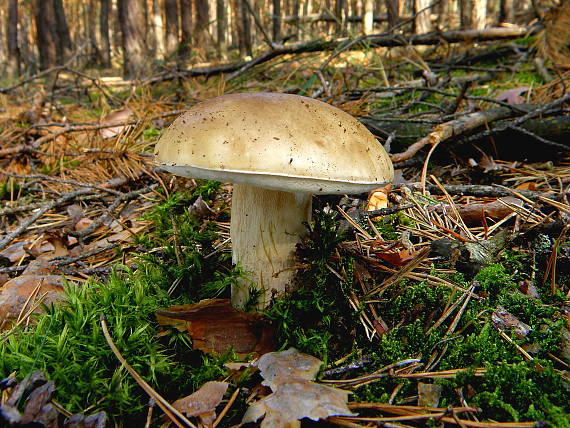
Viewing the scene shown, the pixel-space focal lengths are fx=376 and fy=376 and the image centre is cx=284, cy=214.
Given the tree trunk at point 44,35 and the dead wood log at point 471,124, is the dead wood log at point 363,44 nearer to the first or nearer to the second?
the dead wood log at point 471,124

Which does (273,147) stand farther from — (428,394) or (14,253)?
(14,253)

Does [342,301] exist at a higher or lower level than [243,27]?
lower

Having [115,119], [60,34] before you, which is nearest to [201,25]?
[115,119]

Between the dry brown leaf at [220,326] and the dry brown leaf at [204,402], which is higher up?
the dry brown leaf at [220,326]

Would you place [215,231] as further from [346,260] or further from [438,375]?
[438,375]

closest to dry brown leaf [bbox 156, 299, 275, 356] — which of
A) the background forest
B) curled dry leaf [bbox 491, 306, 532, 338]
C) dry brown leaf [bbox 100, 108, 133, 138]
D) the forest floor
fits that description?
the forest floor

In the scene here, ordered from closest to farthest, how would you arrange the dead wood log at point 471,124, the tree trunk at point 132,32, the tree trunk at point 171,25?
the dead wood log at point 471,124
the tree trunk at point 132,32
the tree trunk at point 171,25

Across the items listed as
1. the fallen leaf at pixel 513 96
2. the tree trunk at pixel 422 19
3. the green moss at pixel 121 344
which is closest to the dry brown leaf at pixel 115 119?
the green moss at pixel 121 344
